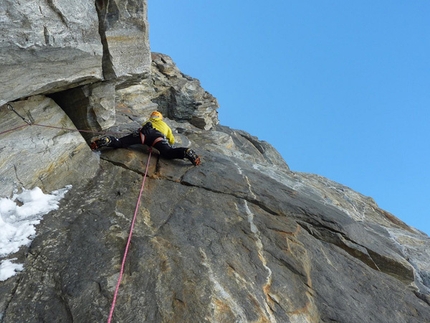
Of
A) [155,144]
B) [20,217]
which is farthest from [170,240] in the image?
[155,144]

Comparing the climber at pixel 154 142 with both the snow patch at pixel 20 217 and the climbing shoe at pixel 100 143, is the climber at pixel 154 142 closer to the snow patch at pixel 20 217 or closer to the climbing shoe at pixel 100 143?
the climbing shoe at pixel 100 143

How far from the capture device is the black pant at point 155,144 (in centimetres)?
1009

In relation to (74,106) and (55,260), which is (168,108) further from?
(55,260)

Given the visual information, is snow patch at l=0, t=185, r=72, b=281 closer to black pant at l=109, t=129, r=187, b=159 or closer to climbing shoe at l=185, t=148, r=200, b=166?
black pant at l=109, t=129, r=187, b=159

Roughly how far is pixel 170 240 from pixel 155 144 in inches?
165

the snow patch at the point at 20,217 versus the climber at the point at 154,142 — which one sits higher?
the climber at the point at 154,142

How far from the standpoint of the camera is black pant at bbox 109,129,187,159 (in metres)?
10.1

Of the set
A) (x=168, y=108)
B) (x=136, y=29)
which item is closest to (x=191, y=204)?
(x=136, y=29)

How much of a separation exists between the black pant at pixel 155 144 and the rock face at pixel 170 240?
Answer: 255 mm

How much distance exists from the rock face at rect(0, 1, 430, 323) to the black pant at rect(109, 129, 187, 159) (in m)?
0.26

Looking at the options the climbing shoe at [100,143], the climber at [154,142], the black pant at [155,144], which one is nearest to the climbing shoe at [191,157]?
the climber at [154,142]

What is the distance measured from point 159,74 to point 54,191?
23.8 meters

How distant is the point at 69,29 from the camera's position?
781 cm

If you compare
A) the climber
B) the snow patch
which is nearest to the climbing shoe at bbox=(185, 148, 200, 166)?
the climber
